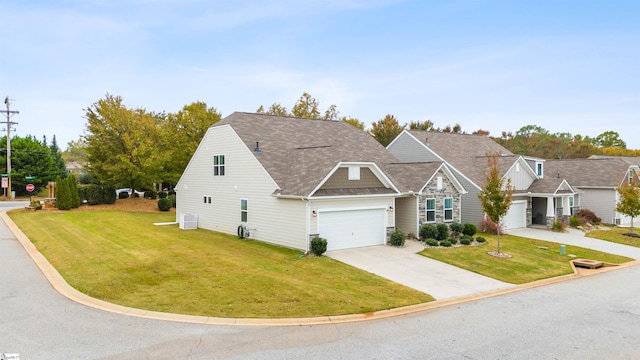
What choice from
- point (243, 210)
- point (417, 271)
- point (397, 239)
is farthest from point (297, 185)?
point (417, 271)

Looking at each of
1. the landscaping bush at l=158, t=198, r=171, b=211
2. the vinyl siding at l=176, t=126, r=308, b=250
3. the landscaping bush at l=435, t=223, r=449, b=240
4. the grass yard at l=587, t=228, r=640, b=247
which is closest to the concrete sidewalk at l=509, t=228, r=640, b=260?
the grass yard at l=587, t=228, r=640, b=247

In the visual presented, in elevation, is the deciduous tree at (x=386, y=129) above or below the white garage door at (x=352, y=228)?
above

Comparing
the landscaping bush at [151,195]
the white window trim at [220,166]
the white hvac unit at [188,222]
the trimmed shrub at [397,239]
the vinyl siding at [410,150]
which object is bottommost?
the trimmed shrub at [397,239]

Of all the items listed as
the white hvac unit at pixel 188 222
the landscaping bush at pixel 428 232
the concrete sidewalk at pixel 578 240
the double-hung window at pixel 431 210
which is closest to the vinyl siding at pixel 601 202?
the concrete sidewalk at pixel 578 240

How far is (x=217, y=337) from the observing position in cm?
880

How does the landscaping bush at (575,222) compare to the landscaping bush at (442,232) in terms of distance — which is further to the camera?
the landscaping bush at (575,222)

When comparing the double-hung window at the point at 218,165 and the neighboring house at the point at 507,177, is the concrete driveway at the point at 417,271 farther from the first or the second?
the neighboring house at the point at 507,177

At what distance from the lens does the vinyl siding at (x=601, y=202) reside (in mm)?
33062

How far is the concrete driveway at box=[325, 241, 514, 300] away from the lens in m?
13.7

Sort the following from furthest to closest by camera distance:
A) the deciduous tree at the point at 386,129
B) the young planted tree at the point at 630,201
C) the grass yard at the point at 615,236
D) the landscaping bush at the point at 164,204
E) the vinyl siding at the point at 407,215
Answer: the deciduous tree at the point at 386,129, the landscaping bush at the point at 164,204, the young planted tree at the point at 630,201, the grass yard at the point at 615,236, the vinyl siding at the point at 407,215

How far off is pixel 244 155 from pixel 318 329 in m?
14.4

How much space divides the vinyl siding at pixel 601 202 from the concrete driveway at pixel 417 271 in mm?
22764

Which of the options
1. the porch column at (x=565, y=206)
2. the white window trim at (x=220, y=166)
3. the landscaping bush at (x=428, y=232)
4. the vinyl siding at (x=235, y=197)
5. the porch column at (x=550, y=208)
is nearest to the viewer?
the vinyl siding at (x=235, y=197)

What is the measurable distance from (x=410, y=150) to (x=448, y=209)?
10.6m
